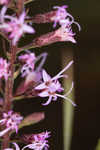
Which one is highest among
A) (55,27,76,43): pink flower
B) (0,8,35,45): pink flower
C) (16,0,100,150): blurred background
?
(0,8,35,45): pink flower

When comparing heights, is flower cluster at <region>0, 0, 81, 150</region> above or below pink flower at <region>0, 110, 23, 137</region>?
above

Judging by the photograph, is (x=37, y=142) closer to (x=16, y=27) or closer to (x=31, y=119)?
(x=31, y=119)

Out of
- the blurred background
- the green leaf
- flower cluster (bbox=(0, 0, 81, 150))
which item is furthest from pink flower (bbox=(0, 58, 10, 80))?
the blurred background

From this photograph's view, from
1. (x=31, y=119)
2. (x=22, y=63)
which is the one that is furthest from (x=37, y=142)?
(x=22, y=63)

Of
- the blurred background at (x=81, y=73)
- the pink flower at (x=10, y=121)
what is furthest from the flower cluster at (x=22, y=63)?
the blurred background at (x=81, y=73)

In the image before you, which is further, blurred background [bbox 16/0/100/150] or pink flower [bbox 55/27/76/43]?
blurred background [bbox 16/0/100/150]

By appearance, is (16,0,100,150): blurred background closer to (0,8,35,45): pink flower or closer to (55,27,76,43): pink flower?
(55,27,76,43): pink flower

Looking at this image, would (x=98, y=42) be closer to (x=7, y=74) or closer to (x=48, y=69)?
(x=48, y=69)
